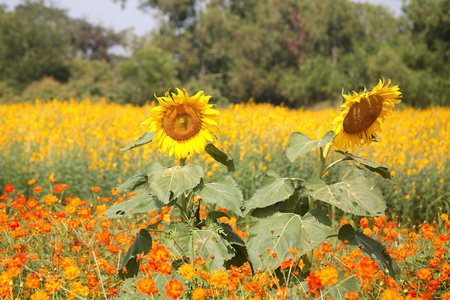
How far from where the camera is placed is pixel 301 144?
87.2 inches

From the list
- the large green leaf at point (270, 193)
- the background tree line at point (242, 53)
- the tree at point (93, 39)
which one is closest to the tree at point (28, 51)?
the background tree line at point (242, 53)

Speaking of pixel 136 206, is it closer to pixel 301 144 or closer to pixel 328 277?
pixel 301 144

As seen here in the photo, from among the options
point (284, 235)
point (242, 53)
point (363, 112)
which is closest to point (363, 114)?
point (363, 112)

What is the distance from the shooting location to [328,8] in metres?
21.3

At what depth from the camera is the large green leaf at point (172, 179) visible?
1986 mm

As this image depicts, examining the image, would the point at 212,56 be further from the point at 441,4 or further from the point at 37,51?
the point at 441,4

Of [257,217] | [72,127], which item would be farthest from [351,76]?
[257,217]

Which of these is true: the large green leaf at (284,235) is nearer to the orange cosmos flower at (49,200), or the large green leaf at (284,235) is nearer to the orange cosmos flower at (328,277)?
the orange cosmos flower at (328,277)

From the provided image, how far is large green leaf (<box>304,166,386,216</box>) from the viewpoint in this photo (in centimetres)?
191

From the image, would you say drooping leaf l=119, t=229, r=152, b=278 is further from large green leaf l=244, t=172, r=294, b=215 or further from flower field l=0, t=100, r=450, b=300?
large green leaf l=244, t=172, r=294, b=215

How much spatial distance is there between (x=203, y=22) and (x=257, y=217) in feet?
66.3

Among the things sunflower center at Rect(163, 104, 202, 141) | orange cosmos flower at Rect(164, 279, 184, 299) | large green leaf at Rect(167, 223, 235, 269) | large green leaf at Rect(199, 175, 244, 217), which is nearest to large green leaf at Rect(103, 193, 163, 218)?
large green leaf at Rect(167, 223, 235, 269)

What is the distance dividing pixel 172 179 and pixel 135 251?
0.49 meters

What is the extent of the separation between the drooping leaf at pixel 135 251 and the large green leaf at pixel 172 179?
356 mm
